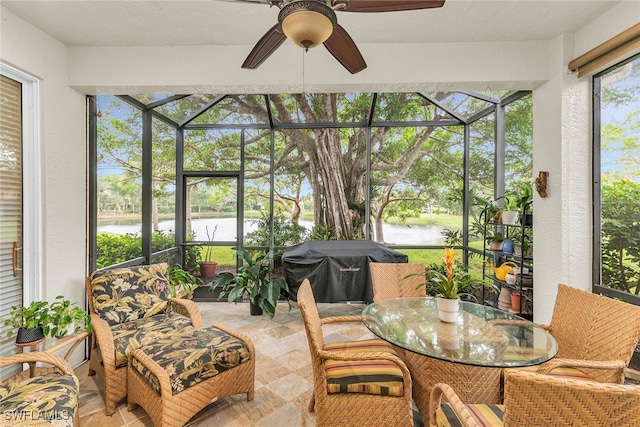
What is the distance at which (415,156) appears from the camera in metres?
4.77

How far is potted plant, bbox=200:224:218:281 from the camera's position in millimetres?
4535

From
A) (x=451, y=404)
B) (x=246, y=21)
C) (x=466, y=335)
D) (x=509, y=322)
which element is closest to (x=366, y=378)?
(x=451, y=404)

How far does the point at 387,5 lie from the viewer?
4.83 feet

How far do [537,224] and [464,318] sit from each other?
1325 mm

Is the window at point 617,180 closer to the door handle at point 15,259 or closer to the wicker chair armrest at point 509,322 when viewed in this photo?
the wicker chair armrest at point 509,322

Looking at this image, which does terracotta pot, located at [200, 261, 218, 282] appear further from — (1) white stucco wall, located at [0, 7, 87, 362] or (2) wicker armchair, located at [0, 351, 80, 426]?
(2) wicker armchair, located at [0, 351, 80, 426]

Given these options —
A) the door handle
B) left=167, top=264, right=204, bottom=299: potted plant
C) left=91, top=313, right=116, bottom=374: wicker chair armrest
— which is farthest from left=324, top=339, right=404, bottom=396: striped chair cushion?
the door handle

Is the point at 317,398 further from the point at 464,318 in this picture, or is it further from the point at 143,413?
the point at 143,413

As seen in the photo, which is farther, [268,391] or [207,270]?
[207,270]

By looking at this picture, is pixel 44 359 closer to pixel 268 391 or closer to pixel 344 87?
pixel 268 391

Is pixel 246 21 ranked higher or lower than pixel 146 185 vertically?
higher

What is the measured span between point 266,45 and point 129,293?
91.4 inches

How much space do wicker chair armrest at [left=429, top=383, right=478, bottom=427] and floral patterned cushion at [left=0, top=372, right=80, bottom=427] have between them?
1785 millimetres

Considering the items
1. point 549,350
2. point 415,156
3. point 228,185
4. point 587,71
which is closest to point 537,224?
point 587,71
